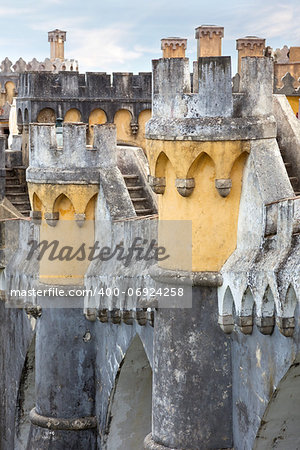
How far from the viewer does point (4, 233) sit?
19.0 meters

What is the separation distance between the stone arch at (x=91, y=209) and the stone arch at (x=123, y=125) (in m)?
7.11

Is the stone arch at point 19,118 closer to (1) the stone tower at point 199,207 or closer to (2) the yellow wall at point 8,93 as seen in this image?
(1) the stone tower at point 199,207

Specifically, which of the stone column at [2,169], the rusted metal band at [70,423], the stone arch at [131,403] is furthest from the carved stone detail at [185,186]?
the stone column at [2,169]

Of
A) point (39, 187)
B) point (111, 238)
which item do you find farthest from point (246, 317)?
point (39, 187)

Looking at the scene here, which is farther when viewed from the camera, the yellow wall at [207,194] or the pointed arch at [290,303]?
the yellow wall at [207,194]

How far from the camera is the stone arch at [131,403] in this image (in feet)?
51.6

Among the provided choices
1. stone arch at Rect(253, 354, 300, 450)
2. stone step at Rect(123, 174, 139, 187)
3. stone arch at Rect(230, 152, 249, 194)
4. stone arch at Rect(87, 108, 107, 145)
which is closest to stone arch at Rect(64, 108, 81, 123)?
stone arch at Rect(87, 108, 107, 145)

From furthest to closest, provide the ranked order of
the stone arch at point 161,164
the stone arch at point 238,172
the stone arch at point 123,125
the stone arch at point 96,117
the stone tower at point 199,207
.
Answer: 1. the stone arch at point 123,125
2. the stone arch at point 96,117
3. the stone arch at point 161,164
4. the stone arch at point 238,172
5. the stone tower at point 199,207

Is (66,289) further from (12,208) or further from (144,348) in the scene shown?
(12,208)

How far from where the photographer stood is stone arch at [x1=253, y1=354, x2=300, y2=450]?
11633mm

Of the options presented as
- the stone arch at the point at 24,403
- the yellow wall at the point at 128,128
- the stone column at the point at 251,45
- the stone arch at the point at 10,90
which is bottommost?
the stone arch at the point at 24,403

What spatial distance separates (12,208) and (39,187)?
3.54 meters

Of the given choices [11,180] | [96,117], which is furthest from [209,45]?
[11,180]

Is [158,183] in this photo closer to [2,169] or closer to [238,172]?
[238,172]
